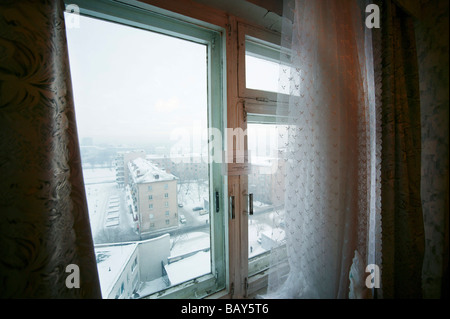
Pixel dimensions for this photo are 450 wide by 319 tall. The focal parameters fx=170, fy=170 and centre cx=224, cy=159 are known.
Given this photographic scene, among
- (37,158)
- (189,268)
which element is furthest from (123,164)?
(189,268)

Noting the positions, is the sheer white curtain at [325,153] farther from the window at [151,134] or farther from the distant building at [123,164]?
the distant building at [123,164]

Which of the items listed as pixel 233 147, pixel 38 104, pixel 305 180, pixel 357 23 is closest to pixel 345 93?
pixel 357 23

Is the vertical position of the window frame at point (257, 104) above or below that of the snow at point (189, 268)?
above

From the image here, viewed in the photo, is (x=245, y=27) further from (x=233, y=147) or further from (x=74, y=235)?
(x=74, y=235)

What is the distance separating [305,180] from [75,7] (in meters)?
1.21

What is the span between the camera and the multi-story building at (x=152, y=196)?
2.61 feet

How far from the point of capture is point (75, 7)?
650mm

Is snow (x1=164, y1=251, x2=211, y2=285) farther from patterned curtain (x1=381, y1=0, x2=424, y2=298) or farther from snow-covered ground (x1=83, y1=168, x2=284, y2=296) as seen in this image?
patterned curtain (x1=381, y1=0, x2=424, y2=298)

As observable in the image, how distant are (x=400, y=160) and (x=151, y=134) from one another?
1.31 m

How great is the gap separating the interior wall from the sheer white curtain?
0.45 metres

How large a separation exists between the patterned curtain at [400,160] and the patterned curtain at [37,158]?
1377mm

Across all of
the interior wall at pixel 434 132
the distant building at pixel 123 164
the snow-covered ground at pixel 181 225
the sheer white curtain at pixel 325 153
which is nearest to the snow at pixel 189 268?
the snow-covered ground at pixel 181 225

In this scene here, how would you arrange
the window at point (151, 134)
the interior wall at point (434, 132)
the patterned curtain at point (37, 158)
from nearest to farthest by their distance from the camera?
the patterned curtain at point (37, 158), the window at point (151, 134), the interior wall at point (434, 132)

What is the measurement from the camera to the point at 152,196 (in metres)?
0.83
